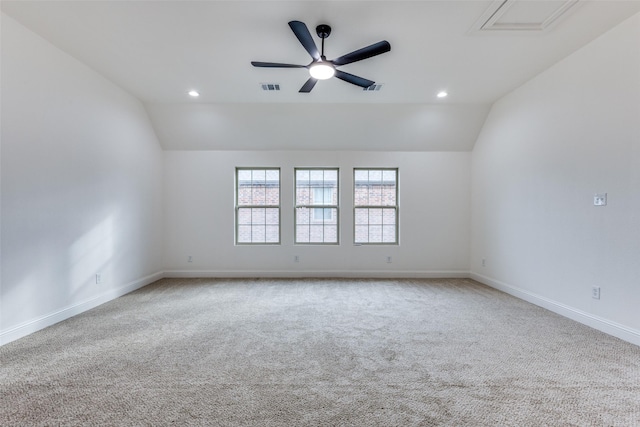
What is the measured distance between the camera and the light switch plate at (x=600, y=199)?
284cm

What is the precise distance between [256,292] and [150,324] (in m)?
1.53

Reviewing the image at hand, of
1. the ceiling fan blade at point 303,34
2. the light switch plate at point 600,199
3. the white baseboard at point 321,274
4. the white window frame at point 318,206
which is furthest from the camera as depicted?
the white window frame at point 318,206

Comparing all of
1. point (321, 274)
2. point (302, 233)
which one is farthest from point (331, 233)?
point (321, 274)

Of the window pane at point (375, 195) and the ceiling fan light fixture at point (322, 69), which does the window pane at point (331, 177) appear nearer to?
the window pane at point (375, 195)

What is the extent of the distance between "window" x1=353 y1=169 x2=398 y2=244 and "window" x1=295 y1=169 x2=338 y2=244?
1.48ft

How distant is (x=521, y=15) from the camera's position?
248 centimetres

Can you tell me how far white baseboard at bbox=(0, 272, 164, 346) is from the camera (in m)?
2.57

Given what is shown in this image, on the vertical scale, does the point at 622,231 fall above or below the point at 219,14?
below

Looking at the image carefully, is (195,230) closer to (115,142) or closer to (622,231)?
(115,142)

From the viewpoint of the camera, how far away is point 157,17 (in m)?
2.51

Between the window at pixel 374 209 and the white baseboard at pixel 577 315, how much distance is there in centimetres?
200

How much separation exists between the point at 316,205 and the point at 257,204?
1.16 m

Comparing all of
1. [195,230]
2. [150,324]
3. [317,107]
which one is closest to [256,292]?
[150,324]

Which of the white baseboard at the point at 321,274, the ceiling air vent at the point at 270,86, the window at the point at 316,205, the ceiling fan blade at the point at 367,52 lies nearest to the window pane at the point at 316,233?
the window at the point at 316,205
